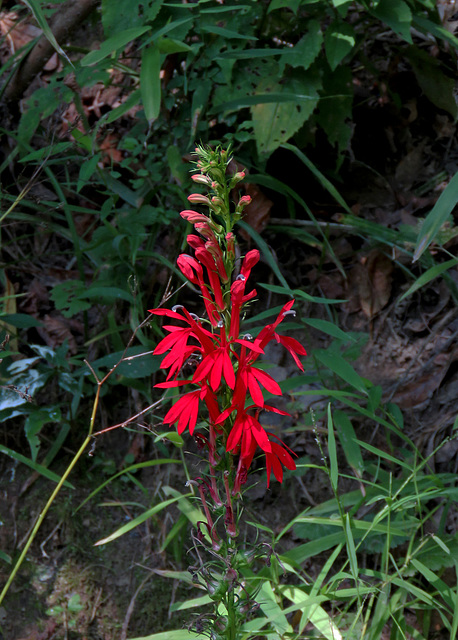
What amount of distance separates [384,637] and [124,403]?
118 centimetres

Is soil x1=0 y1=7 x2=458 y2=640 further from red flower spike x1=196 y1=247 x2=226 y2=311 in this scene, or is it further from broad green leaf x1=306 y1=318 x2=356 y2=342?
red flower spike x1=196 y1=247 x2=226 y2=311

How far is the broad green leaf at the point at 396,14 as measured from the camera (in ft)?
6.54

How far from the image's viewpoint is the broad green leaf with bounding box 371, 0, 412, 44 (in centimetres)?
199

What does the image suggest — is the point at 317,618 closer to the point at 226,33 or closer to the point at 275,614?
the point at 275,614

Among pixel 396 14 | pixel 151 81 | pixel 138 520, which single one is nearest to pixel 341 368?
pixel 138 520

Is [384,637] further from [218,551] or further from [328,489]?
[218,551]

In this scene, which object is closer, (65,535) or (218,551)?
(218,551)

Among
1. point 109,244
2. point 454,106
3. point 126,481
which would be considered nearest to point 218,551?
point 126,481

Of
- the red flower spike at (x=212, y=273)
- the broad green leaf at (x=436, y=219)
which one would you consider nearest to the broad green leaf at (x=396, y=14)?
the broad green leaf at (x=436, y=219)

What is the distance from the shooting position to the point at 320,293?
2.47 metres

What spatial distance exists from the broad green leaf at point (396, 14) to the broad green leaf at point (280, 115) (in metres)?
0.29

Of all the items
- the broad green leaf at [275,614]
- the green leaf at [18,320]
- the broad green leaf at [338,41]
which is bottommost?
the broad green leaf at [275,614]

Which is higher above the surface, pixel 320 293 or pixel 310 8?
pixel 310 8

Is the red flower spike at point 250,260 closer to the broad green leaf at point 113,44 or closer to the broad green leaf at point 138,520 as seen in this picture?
the broad green leaf at point 138,520
